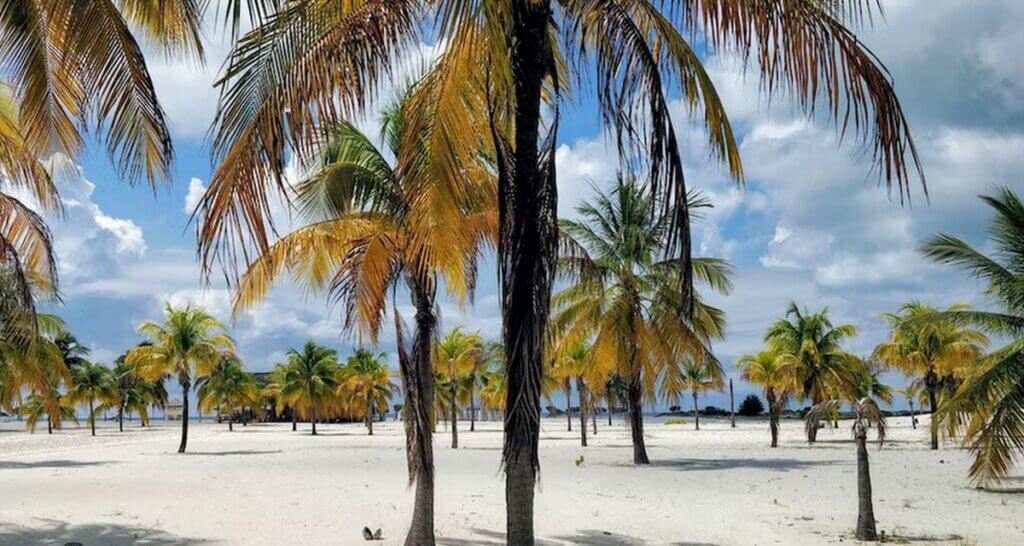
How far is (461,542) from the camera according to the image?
1283 cm

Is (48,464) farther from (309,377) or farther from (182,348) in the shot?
(309,377)

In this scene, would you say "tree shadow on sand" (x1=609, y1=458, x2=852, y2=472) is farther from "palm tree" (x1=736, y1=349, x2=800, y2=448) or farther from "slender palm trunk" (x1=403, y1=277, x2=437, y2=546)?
"slender palm trunk" (x1=403, y1=277, x2=437, y2=546)

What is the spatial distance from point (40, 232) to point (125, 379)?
65132mm

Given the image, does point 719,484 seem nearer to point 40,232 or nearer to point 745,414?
point 40,232

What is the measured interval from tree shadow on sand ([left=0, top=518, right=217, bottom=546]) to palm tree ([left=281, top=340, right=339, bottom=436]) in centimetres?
4572

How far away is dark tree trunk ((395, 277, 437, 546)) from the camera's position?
1130cm

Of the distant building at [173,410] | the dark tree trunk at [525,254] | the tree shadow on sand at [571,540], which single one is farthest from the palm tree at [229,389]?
the dark tree trunk at [525,254]

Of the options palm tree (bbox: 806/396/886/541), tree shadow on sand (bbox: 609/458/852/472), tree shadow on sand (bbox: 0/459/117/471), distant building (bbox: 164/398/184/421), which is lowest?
distant building (bbox: 164/398/184/421)

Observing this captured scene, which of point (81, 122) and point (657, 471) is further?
point (657, 471)

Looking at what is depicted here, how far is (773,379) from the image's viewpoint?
4044cm

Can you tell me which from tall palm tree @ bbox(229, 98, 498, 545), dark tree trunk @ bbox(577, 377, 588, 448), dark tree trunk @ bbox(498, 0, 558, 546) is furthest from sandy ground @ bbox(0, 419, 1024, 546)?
dark tree trunk @ bbox(577, 377, 588, 448)

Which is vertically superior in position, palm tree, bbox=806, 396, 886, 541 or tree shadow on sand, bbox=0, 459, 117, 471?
palm tree, bbox=806, 396, 886, 541

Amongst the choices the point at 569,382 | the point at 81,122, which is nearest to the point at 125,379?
the point at 569,382

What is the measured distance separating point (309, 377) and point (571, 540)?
163 ft
